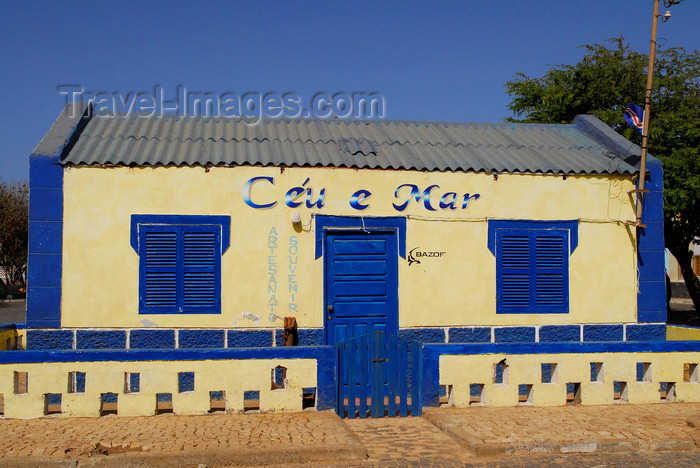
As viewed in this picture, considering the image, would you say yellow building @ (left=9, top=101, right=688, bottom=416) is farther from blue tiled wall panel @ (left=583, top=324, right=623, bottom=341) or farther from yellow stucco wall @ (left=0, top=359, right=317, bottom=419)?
yellow stucco wall @ (left=0, top=359, right=317, bottom=419)

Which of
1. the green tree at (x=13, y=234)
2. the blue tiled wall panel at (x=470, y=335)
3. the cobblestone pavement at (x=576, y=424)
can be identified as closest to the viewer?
the cobblestone pavement at (x=576, y=424)

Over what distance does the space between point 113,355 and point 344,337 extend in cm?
338

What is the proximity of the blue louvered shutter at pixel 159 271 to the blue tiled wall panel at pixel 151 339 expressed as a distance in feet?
0.97

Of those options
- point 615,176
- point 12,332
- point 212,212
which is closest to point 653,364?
point 615,176

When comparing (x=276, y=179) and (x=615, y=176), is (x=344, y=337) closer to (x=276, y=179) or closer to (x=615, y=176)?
(x=276, y=179)

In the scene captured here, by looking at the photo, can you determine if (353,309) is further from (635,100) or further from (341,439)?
(635,100)

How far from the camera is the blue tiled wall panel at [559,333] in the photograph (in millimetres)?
10523

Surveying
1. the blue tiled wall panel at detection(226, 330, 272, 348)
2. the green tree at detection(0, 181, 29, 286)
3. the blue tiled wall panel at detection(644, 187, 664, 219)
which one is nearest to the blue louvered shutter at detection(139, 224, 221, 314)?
the blue tiled wall panel at detection(226, 330, 272, 348)

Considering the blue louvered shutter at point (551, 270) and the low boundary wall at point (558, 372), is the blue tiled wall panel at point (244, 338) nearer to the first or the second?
the low boundary wall at point (558, 372)

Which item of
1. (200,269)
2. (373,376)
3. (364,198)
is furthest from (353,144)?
(373,376)

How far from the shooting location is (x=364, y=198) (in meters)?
10.2

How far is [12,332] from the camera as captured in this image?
10477mm

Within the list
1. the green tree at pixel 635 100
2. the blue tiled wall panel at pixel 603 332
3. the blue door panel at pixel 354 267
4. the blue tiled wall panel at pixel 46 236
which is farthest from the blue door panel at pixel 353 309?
the green tree at pixel 635 100

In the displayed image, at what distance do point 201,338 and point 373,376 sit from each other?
8.92 feet
